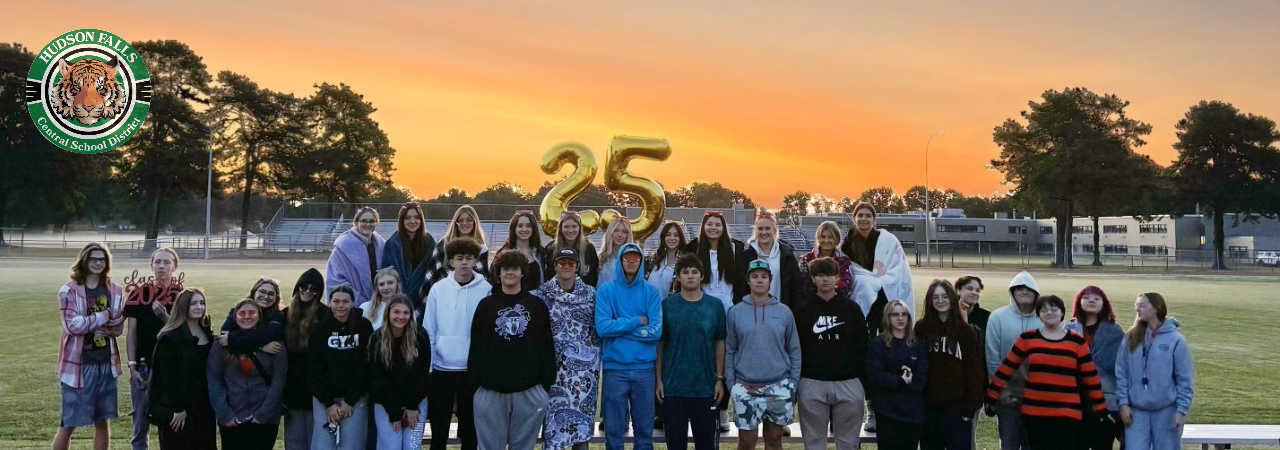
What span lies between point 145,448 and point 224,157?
2395 inches

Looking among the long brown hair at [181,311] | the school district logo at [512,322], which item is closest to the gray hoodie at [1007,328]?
the school district logo at [512,322]

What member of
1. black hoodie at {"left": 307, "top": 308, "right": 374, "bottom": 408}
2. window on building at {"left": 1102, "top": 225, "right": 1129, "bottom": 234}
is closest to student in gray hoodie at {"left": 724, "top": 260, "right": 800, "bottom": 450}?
black hoodie at {"left": 307, "top": 308, "right": 374, "bottom": 408}

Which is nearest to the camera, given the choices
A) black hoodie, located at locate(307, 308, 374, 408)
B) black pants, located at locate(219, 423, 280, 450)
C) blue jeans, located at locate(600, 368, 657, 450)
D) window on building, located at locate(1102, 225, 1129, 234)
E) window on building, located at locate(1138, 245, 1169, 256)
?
black hoodie, located at locate(307, 308, 374, 408)

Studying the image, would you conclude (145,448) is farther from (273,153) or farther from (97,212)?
(97,212)

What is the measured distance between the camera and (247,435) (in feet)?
17.0

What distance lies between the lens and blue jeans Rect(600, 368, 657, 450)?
17.4 feet

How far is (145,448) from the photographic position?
5.68m

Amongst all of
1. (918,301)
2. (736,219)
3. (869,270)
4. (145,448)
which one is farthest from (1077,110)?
(145,448)

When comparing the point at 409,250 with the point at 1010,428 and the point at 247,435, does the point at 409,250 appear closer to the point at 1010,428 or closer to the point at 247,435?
the point at 247,435

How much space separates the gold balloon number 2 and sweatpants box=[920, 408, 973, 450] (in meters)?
5.36

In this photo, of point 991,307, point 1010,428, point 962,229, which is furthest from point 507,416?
point 962,229

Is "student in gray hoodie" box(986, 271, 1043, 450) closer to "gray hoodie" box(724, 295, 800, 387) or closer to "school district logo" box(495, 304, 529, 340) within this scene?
"gray hoodie" box(724, 295, 800, 387)

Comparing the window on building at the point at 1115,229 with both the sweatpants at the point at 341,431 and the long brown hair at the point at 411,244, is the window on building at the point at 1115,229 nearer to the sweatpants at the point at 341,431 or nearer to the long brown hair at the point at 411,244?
A: the long brown hair at the point at 411,244

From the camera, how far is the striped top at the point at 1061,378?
5082mm
